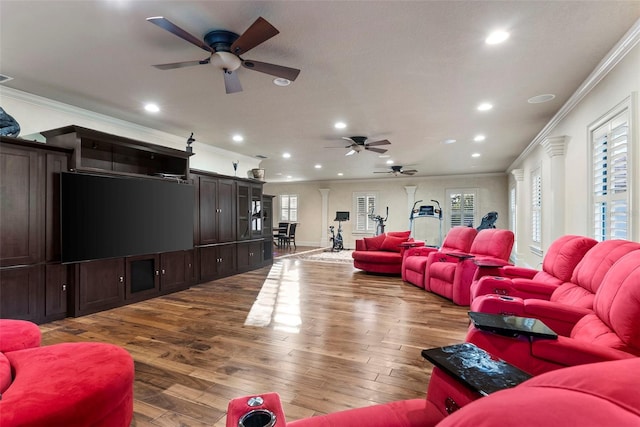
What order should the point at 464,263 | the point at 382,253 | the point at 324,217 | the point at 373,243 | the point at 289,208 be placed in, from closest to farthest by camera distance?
the point at 464,263, the point at 382,253, the point at 373,243, the point at 324,217, the point at 289,208

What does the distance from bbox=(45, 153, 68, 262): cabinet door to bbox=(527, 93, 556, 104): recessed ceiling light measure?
19.1ft

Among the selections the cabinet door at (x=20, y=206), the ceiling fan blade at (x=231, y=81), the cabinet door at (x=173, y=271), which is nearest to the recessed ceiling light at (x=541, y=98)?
the ceiling fan blade at (x=231, y=81)

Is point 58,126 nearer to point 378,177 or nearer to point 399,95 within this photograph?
point 399,95

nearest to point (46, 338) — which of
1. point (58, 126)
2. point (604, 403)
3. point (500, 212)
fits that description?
point (58, 126)

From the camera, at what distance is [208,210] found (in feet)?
19.1

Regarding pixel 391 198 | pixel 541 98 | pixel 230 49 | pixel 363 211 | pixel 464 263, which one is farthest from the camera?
pixel 363 211

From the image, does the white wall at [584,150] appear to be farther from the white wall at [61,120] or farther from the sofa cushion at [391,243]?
the white wall at [61,120]

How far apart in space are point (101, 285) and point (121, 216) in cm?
91

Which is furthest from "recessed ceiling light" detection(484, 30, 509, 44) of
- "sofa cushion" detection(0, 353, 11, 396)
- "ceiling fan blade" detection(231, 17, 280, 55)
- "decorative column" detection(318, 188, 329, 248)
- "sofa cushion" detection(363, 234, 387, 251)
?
"decorative column" detection(318, 188, 329, 248)

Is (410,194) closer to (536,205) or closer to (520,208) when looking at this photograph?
(520,208)

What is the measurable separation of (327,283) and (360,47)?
13.1 feet

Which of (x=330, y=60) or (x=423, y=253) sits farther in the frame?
(x=423, y=253)

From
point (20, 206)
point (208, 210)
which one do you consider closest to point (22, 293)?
point (20, 206)

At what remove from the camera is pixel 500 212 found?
10.4 m
